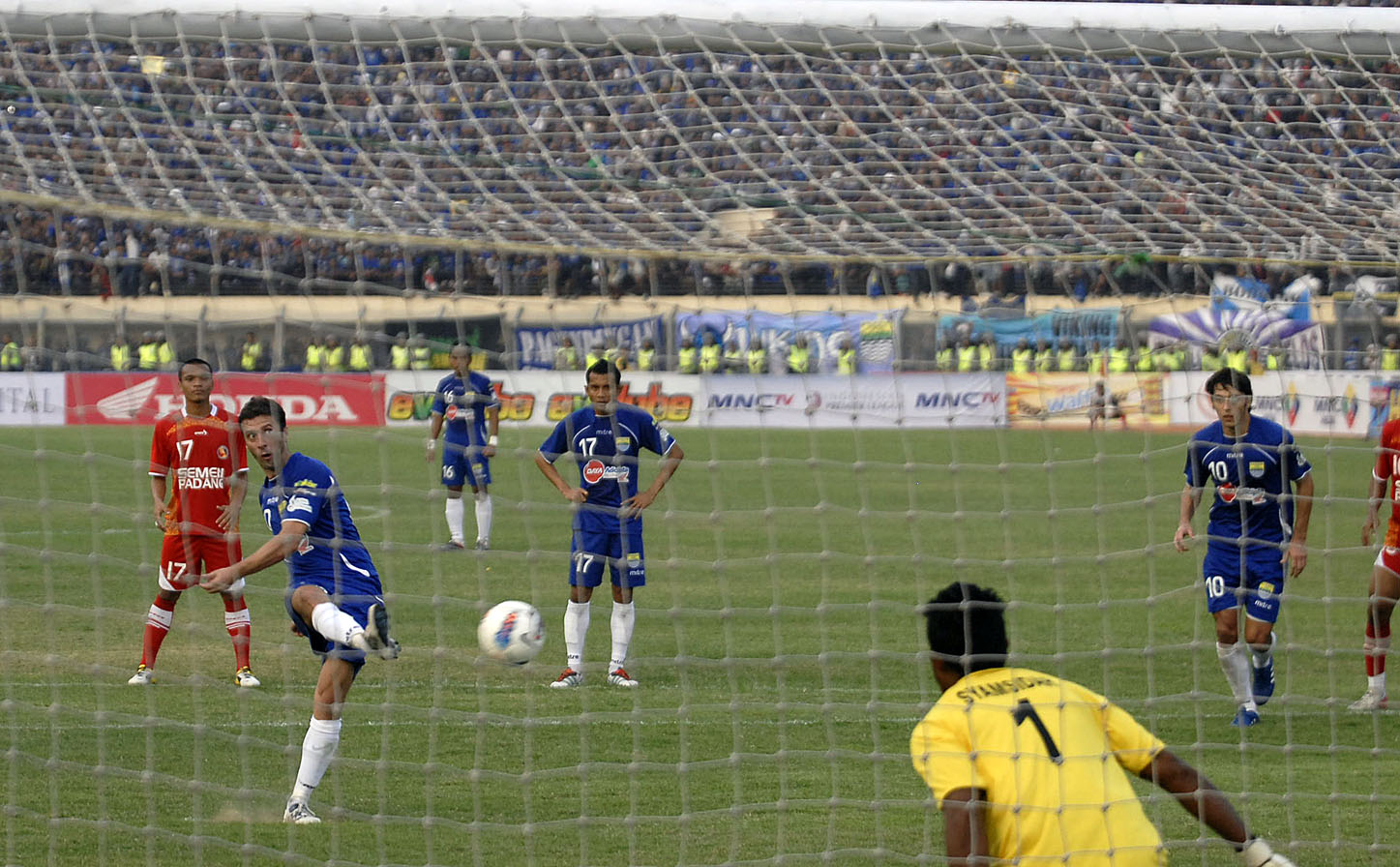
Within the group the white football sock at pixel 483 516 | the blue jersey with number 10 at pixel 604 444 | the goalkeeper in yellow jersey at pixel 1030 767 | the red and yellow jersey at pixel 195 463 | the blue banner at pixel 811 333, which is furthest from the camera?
the white football sock at pixel 483 516

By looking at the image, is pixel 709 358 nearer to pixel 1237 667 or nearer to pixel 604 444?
pixel 604 444

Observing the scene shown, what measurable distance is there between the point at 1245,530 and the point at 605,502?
3.69 metres

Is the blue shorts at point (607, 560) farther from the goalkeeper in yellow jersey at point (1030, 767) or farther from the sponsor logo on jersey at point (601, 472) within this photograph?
the goalkeeper in yellow jersey at point (1030, 767)

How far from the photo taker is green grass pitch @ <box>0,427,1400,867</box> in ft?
20.4

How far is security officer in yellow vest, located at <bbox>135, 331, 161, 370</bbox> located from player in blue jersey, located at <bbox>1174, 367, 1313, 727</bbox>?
5005 millimetres

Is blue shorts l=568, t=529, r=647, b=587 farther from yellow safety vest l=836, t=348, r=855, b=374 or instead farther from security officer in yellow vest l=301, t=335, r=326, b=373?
security officer in yellow vest l=301, t=335, r=326, b=373

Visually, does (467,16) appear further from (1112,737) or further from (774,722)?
(774,722)

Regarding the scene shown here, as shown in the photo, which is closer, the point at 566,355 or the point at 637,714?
the point at 566,355

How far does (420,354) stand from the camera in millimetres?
10367

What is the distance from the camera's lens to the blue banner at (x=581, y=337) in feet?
23.1

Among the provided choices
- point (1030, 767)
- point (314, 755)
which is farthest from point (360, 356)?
point (1030, 767)

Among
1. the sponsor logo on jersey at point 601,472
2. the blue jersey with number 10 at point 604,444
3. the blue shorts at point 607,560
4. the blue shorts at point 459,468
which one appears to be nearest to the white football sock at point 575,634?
the blue shorts at point 607,560

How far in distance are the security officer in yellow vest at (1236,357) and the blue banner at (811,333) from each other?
5.38 ft

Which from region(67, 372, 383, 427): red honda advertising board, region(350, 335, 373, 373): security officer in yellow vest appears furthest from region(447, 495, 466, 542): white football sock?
region(350, 335, 373, 373): security officer in yellow vest
